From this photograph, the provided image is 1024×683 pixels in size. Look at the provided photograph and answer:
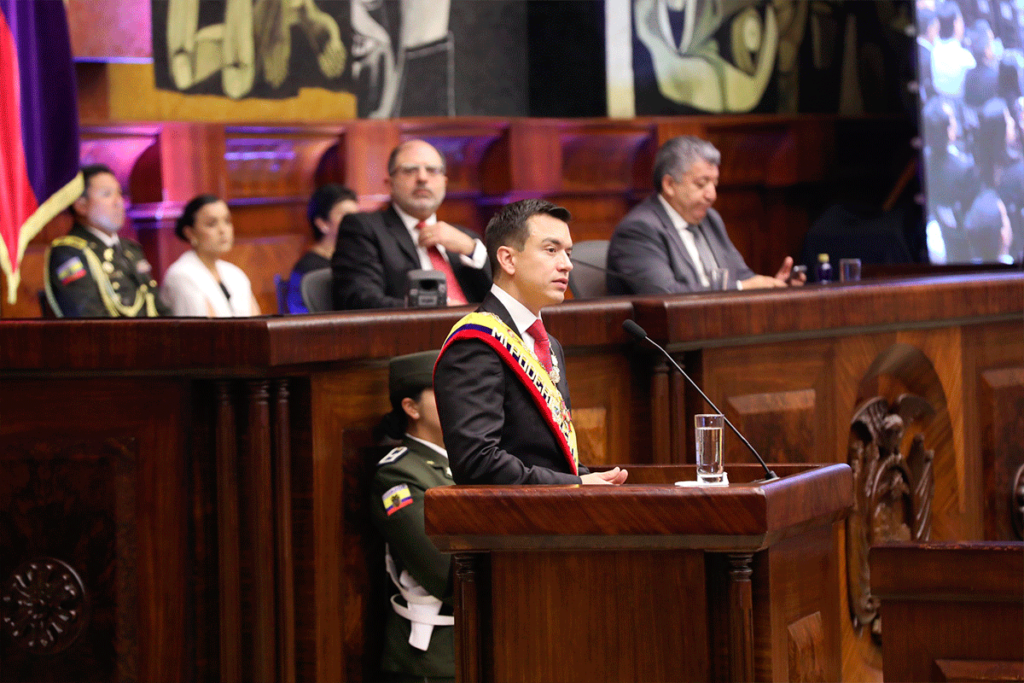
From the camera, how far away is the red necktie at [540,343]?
265 cm

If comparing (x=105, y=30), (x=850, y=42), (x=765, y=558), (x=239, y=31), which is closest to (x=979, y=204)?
(x=850, y=42)

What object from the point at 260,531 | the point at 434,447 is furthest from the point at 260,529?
the point at 434,447

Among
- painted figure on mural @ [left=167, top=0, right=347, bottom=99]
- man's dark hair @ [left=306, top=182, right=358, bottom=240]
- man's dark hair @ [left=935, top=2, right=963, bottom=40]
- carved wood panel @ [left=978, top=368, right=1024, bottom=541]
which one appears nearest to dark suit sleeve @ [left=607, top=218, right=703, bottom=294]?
carved wood panel @ [left=978, top=368, right=1024, bottom=541]

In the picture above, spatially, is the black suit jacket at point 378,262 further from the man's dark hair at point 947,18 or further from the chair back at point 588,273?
the man's dark hair at point 947,18

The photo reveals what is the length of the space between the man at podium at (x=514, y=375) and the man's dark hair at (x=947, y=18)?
498cm

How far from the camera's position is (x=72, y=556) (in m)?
3.11

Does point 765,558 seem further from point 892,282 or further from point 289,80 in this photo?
point 289,80

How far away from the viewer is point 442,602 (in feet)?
9.99

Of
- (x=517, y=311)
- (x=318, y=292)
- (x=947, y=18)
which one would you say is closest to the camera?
(x=517, y=311)

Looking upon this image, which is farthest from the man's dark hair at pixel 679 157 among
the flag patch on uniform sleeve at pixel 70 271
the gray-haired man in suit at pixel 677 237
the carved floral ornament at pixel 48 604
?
the carved floral ornament at pixel 48 604

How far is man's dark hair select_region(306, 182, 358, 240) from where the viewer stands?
6.14 m

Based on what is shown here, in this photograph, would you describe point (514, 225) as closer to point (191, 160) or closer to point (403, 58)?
point (191, 160)

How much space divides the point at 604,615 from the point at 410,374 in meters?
1.05

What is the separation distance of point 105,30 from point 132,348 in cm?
333
